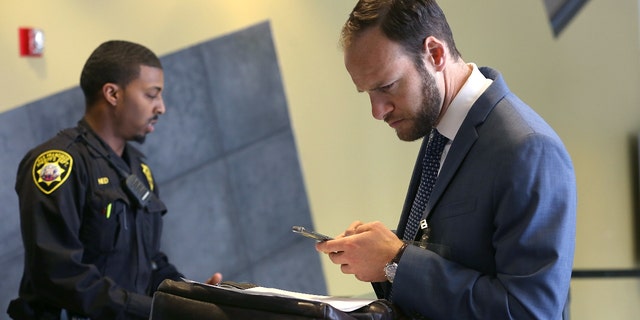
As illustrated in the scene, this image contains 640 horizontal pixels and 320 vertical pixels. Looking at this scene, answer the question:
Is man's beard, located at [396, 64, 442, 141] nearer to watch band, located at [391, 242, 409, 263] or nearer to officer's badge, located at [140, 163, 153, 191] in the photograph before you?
watch band, located at [391, 242, 409, 263]

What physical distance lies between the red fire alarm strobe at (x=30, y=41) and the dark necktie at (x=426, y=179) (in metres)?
1.89

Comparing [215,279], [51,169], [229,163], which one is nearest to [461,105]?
[215,279]

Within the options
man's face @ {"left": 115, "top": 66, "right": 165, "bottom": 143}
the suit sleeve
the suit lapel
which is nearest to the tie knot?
the suit lapel

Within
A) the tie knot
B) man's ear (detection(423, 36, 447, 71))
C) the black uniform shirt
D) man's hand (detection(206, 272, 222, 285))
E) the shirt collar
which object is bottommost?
man's hand (detection(206, 272, 222, 285))

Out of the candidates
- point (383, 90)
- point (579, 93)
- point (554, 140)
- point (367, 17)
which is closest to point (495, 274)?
point (554, 140)

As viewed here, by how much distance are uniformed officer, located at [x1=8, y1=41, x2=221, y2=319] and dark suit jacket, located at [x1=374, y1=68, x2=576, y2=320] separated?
133cm

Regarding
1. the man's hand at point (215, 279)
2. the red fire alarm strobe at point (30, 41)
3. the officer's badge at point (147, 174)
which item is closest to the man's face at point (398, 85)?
the man's hand at point (215, 279)

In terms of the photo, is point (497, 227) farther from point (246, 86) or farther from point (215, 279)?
point (246, 86)

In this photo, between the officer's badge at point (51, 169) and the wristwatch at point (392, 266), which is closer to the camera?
the wristwatch at point (392, 266)

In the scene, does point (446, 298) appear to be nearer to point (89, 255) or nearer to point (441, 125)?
point (441, 125)

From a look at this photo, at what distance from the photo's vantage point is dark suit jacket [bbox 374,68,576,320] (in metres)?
1.42

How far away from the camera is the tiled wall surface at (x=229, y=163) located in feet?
11.8

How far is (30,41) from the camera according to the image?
3.06 metres

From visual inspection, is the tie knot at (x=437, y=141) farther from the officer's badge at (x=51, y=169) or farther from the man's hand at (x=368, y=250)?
the officer's badge at (x=51, y=169)
